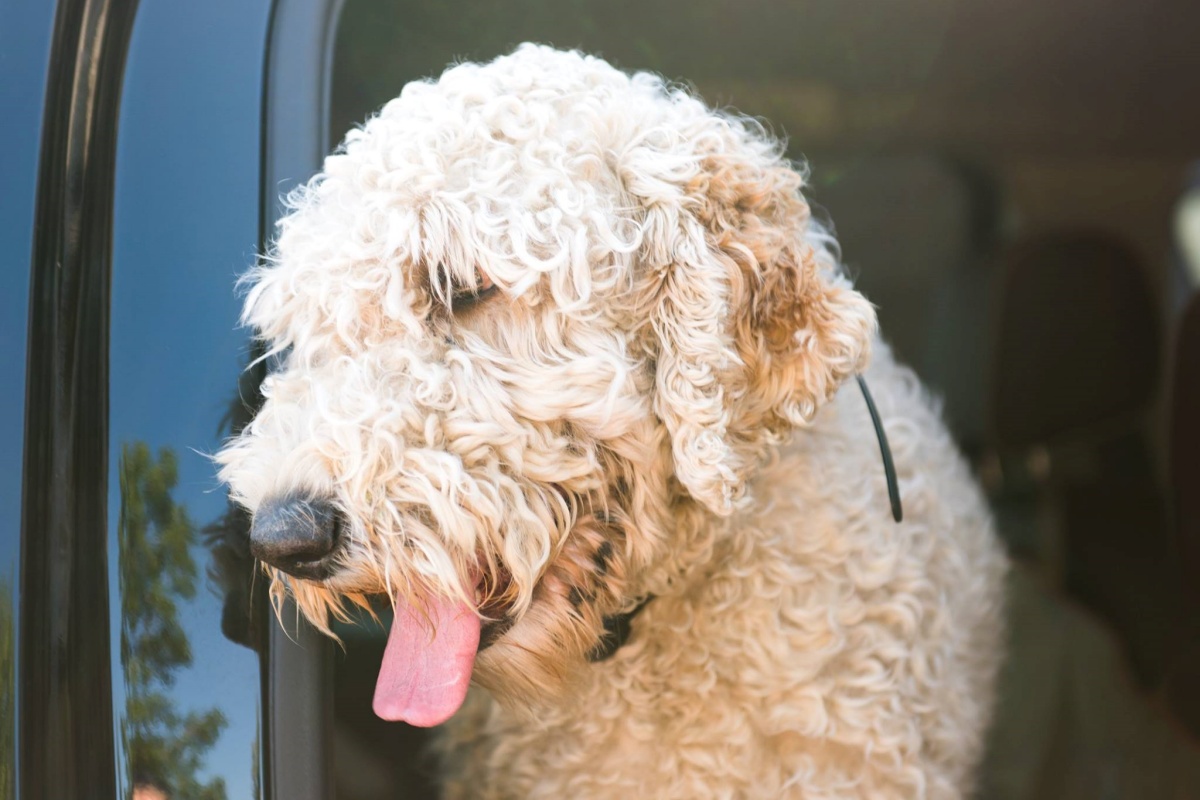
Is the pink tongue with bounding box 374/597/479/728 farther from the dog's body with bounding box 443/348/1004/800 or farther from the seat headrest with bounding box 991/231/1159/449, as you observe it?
the seat headrest with bounding box 991/231/1159/449

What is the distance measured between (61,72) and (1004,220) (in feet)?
15.2

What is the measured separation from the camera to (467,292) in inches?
56.2

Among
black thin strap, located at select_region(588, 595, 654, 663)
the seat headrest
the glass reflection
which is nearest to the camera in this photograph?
the glass reflection

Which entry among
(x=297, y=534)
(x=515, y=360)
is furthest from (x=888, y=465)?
(x=297, y=534)

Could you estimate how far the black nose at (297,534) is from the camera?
4.15ft

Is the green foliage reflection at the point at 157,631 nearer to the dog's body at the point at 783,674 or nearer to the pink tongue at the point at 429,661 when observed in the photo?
the pink tongue at the point at 429,661

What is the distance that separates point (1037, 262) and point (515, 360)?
359 centimetres

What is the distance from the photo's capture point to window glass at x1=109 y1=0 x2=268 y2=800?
1279mm

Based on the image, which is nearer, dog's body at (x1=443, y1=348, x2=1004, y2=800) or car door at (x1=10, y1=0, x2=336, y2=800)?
car door at (x1=10, y1=0, x2=336, y2=800)

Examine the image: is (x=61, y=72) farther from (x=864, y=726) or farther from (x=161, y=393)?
(x=864, y=726)

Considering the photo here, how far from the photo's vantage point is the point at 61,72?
4.71 feet

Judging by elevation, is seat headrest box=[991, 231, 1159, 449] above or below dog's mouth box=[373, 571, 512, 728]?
above

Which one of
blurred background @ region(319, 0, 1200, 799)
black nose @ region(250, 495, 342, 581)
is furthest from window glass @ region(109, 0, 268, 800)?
blurred background @ region(319, 0, 1200, 799)

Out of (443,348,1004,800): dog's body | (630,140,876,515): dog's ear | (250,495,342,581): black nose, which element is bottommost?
(443,348,1004,800): dog's body
